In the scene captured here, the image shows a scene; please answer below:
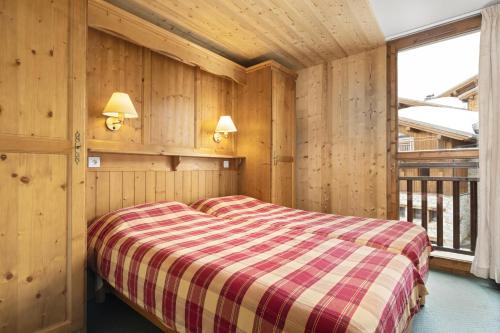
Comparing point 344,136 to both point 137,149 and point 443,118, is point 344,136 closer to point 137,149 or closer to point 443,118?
point 443,118

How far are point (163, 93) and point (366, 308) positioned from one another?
242 centimetres

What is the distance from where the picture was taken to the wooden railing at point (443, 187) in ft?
8.93

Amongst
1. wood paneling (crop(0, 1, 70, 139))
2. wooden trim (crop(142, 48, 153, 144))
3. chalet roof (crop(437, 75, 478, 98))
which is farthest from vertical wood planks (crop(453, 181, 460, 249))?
wood paneling (crop(0, 1, 70, 139))

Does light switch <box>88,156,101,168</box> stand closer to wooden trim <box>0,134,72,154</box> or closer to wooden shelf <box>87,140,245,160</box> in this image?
wooden shelf <box>87,140,245,160</box>

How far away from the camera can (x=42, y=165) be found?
4.89 feet

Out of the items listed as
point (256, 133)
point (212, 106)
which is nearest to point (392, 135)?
point (256, 133)

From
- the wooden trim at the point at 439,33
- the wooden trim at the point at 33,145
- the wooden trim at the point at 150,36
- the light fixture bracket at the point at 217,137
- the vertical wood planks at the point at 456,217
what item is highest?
the wooden trim at the point at 439,33

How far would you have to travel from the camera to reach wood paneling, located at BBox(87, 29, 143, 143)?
6.83 feet


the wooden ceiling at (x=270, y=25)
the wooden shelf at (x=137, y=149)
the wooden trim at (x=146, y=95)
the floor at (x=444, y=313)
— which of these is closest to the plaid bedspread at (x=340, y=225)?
the floor at (x=444, y=313)

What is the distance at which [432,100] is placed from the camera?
2955 mm

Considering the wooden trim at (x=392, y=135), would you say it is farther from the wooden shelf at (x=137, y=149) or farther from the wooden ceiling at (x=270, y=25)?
the wooden shelf at (x=137, y=149)

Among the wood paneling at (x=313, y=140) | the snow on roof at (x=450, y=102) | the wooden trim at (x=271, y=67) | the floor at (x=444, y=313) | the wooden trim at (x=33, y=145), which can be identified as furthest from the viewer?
the wood paneling at (x=313, y=140)

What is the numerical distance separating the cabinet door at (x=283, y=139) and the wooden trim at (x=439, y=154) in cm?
129

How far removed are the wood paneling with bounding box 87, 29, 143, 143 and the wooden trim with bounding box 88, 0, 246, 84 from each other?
17 centimetres
